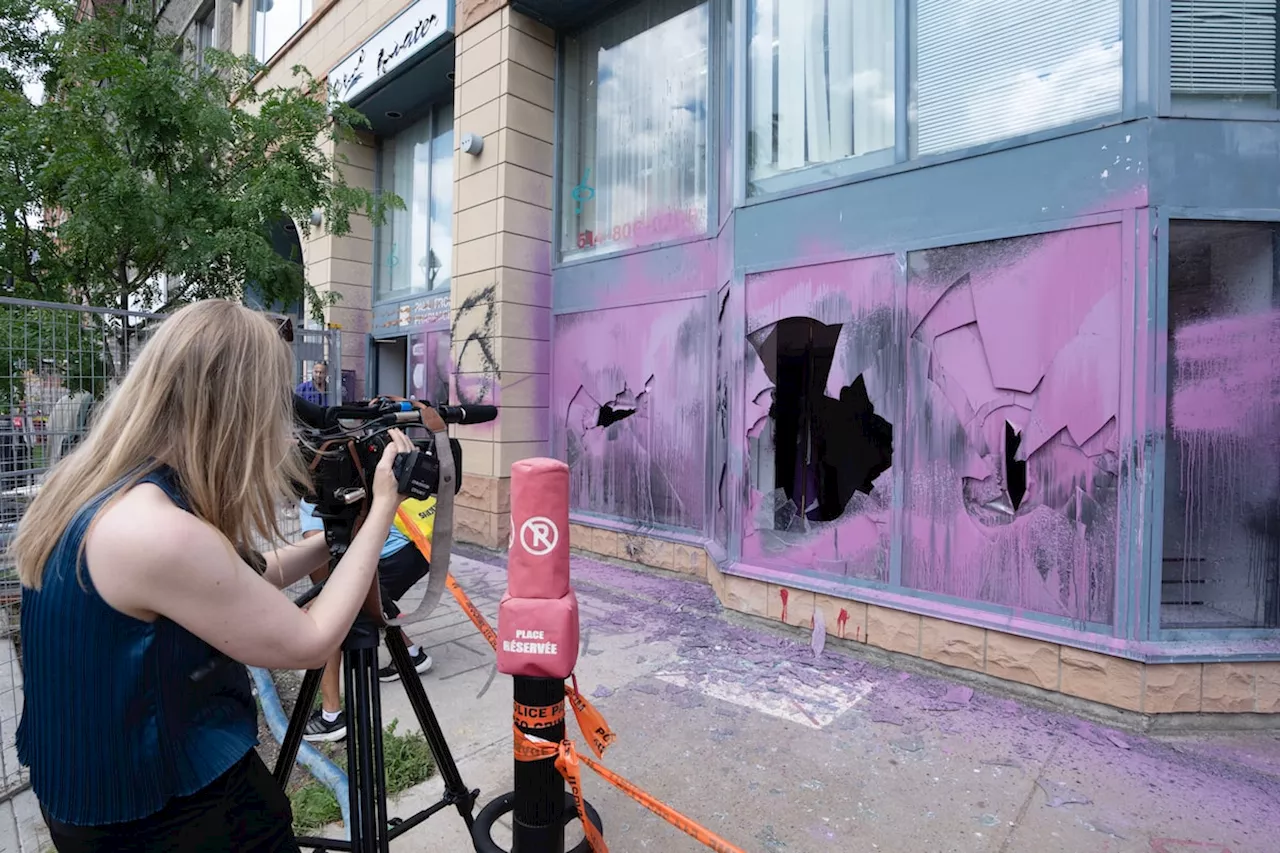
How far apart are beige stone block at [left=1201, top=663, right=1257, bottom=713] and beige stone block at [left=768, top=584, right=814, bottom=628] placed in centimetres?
202

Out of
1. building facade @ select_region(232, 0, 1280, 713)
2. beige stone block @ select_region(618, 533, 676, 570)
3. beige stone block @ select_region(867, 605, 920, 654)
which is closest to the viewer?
building facade @ select_region(232, 0, 1280, 713)

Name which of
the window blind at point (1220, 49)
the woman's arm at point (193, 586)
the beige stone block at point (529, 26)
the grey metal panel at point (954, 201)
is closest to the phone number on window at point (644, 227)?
the grey metal panel at point (954, 201)

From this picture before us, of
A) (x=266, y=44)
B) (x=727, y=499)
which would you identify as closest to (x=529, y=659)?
(x=727, y=499)

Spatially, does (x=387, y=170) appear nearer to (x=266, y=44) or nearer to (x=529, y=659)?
(x=266, y=44)

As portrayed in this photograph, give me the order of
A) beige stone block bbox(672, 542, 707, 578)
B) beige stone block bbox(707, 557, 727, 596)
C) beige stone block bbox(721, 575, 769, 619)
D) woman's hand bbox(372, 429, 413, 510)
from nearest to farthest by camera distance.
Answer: woman's hand bbox(372, 429, 413, 510) < beige stone block bbox(721, 575, 769, 619) < beige stone block bbox(707, 557, 727, 596) < beige stone block bbox(672, 542, 707, 578)

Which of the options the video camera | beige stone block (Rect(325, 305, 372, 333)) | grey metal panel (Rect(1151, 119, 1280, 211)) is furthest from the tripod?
beige stone block (Rect(325, 305, 372, 333))

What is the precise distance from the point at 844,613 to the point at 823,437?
3.77 feet

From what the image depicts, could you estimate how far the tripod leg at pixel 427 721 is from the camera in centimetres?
201

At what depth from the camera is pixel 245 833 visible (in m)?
1.31

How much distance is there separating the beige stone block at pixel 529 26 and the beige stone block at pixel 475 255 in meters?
2.12

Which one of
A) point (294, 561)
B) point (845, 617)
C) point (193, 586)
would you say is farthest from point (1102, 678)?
point (193, 586)

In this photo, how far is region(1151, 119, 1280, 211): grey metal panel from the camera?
11.3 ft

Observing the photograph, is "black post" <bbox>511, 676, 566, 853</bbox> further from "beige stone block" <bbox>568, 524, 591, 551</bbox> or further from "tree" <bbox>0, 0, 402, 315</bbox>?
"beige stone block" <bbox>568, 524, 591, 551</bbox>

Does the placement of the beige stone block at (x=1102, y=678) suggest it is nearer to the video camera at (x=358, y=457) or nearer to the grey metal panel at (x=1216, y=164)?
the grey metal panel at (x=1216, y=164)
